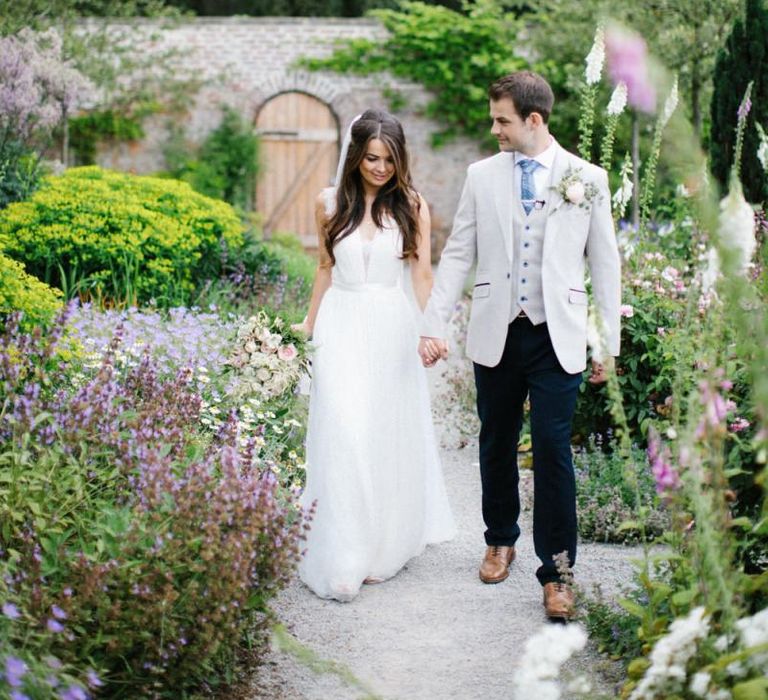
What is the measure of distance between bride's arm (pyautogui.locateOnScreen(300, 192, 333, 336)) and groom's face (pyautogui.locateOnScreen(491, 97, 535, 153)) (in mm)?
924

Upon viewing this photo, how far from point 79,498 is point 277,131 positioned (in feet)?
42.1

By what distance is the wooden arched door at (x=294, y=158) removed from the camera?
1550cm

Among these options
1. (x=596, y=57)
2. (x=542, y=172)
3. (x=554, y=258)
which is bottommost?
(x=554, y=258)

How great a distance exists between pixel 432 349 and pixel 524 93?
1.05 meters

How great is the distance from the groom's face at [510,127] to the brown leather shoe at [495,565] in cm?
164

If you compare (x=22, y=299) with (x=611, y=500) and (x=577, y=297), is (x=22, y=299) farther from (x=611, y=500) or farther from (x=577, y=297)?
(x=611, y=500)

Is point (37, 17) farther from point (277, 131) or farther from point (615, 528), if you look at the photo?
point (615, 528)

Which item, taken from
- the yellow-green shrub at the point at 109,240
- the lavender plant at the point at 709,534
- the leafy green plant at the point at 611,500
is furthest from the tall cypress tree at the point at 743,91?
the lavender plant at the point at 709,534

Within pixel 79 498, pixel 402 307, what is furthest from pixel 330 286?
pixel 79 498

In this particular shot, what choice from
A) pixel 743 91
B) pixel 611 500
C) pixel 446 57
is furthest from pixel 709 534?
pixel 446 57

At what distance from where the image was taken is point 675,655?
2484mm

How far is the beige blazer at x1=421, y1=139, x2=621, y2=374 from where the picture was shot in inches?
147

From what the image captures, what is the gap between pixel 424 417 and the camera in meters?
4.50

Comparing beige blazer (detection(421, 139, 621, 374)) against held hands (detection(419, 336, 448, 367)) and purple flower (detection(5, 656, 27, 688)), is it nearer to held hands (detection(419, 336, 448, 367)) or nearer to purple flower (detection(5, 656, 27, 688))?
held hands (detection(419, 336, 448, 367))
